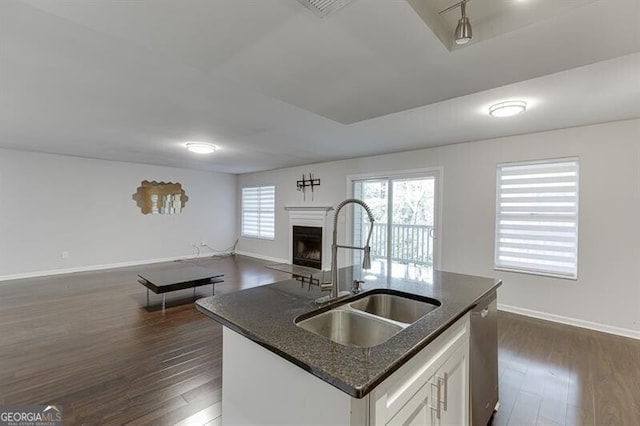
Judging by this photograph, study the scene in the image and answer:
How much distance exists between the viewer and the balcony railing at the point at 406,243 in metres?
4.71

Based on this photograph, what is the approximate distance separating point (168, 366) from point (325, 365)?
84.8 inches

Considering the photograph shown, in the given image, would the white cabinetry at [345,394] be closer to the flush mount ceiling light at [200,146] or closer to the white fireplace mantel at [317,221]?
the flush mount ceiling light at [200,146]

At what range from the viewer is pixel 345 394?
2.72ft

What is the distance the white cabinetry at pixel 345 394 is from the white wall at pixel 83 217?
6236 millimetres

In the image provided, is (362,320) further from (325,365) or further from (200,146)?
(200,146)

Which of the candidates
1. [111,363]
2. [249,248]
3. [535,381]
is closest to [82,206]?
[249,248]

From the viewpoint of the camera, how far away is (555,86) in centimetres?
232

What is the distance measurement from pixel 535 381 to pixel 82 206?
758 centimetres

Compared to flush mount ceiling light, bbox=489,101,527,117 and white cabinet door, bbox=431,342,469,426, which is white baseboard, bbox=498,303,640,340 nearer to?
flush mount ceiling light, bbox=489,101,527,117

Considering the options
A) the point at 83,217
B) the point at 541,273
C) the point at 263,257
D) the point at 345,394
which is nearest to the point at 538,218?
the point at 541,273

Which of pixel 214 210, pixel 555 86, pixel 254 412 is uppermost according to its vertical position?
pixel 555 86

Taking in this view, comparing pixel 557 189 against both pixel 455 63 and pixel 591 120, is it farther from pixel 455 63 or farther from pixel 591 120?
pixel 455 63

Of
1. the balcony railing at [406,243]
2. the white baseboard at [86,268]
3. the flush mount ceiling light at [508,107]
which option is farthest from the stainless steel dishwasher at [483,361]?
the white baseboard at [86,268]

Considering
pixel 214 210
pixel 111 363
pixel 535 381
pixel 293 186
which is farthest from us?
pixel 214 210
